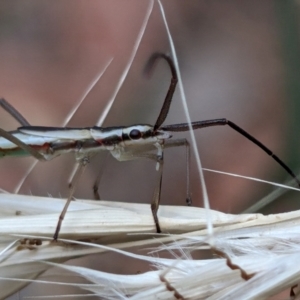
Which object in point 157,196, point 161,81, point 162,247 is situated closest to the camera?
point 162,247

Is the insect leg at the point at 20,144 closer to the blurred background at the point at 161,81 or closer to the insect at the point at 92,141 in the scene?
the insect at the point at 92,141

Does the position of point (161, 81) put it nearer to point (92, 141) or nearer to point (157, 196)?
point (92, 141)

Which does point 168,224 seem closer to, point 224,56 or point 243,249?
point 243,249

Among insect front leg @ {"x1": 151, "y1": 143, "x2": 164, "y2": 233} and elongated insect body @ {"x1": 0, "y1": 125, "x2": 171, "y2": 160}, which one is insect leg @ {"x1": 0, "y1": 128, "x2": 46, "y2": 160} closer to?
elongated insect body @ {"x1": 0, "y1": 125, "x2": 171, "y2": 160}

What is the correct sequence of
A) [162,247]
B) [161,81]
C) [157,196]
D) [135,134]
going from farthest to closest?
[161,81] → [135,134] → [157,196] → [162,247]

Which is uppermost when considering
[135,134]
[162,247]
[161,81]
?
[161,81]

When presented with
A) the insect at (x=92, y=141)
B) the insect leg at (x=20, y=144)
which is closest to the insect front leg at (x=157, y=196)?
the insect at (x=92, y=141)

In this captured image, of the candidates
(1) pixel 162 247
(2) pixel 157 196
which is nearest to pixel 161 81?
(2) pixel 157 196

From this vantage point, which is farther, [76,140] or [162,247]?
[76,140]

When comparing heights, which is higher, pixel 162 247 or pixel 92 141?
pixel 92 141
